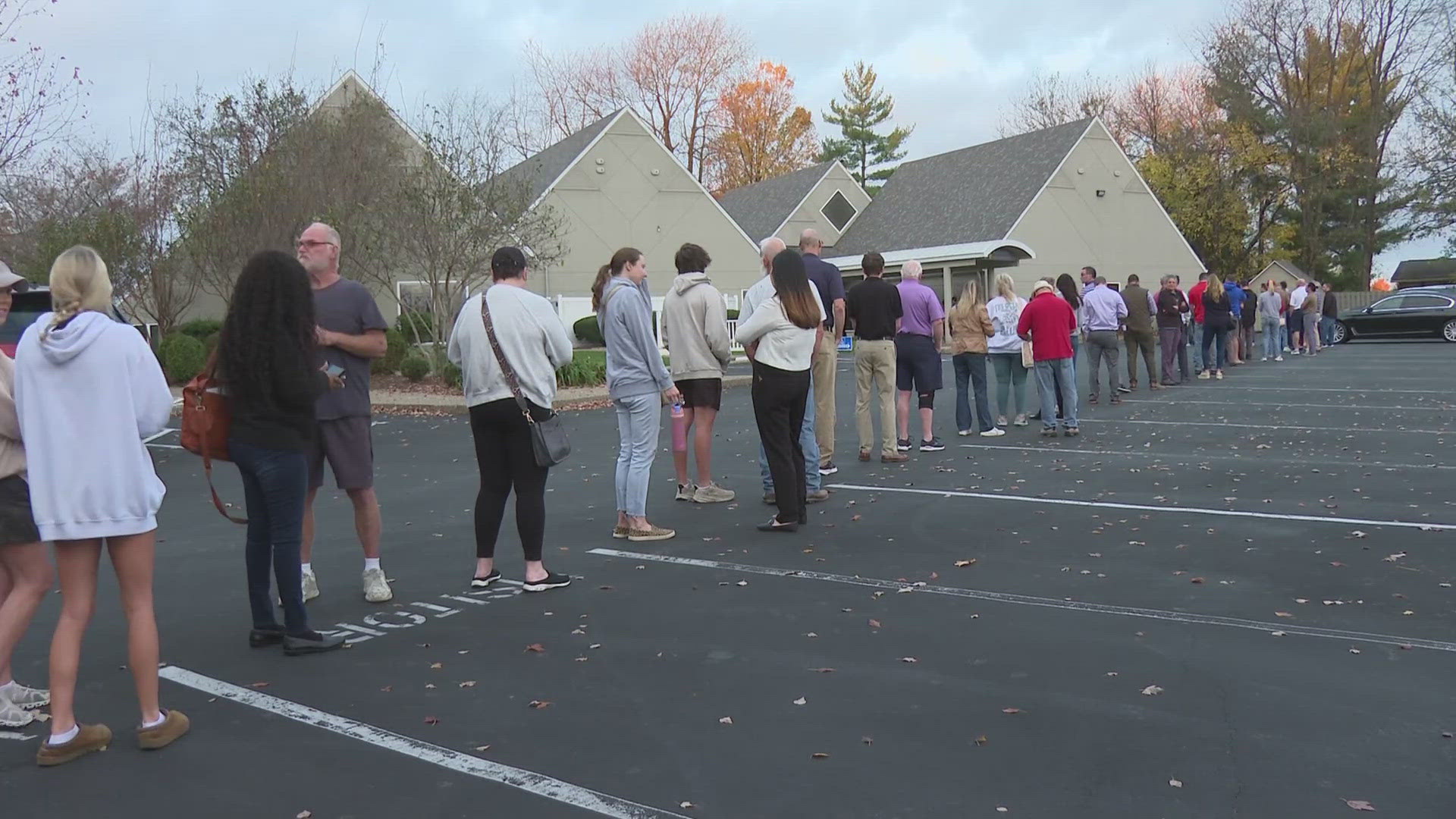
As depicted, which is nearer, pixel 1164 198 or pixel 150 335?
pixel 150 335

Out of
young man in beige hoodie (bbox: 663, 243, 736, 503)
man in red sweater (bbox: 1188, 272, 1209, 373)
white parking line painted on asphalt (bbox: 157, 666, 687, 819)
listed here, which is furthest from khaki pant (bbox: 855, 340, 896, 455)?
man in red sweater (bbox: 1188, 272, 1209, 373)

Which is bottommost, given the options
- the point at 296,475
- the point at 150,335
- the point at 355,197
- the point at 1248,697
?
the point at 1248,697

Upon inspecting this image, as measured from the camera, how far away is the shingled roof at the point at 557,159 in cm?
3188

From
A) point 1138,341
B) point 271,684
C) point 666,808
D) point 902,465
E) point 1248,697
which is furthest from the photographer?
point 1138,341

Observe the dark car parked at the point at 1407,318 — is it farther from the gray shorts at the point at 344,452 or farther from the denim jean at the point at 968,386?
the gray shorts at the point at 344,452

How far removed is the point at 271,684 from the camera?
4.79 meters

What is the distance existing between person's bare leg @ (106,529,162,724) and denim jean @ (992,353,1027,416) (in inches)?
418

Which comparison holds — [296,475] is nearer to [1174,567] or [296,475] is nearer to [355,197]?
[1174,567]

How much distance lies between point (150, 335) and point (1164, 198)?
3858 centimetres

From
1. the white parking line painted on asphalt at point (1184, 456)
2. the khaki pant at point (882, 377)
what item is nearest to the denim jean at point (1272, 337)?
the white parking line painted on asphalt at point (1184, 456)

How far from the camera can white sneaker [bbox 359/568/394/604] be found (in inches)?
239

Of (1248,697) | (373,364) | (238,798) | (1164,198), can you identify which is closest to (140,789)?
(238,798)

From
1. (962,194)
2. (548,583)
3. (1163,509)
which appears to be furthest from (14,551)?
(962,194)

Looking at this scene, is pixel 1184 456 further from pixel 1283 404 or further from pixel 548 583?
pixel 548 583
